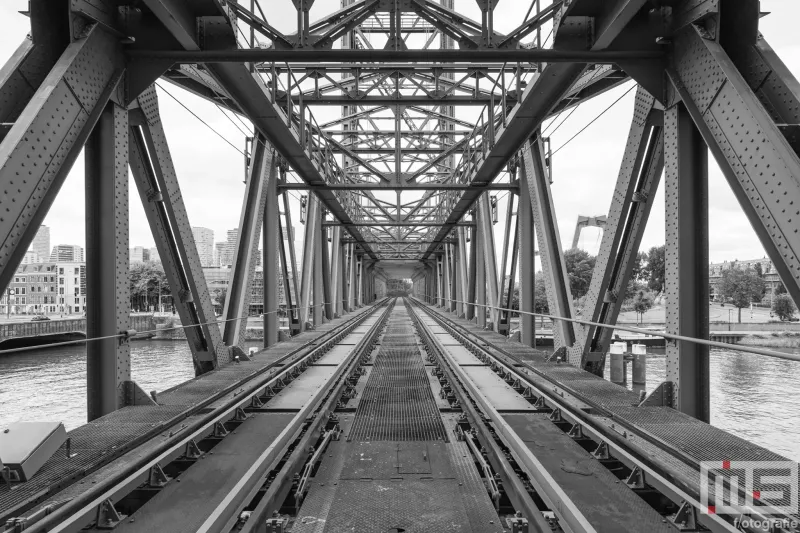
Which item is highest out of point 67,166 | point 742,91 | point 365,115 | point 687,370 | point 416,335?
point 365,115

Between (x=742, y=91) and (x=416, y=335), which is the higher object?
(x=742, y=91)

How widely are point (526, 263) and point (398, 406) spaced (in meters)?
5.46

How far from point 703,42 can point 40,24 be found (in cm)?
593

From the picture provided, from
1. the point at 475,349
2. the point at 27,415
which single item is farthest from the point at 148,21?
the point at 27,415

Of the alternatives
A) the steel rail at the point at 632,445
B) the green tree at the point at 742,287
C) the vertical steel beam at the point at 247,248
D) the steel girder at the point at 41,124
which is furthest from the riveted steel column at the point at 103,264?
the green tree at the point at 742,287

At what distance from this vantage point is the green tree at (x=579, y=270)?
44.2m

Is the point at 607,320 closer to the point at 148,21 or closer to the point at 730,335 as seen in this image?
the point at 148,21

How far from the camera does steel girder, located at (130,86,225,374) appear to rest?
5.86 meters

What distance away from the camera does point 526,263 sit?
10891mm

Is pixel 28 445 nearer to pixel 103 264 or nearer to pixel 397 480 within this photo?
pixel 103 264

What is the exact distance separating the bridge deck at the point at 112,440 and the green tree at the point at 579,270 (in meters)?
40.5

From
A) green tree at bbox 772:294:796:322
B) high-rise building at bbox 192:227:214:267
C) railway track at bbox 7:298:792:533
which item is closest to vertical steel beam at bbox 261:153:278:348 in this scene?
railway track at bbox 7:298:792:533

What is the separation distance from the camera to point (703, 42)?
4367 millimetres

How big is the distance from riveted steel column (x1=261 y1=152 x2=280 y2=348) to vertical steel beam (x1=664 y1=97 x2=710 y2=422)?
854cm
